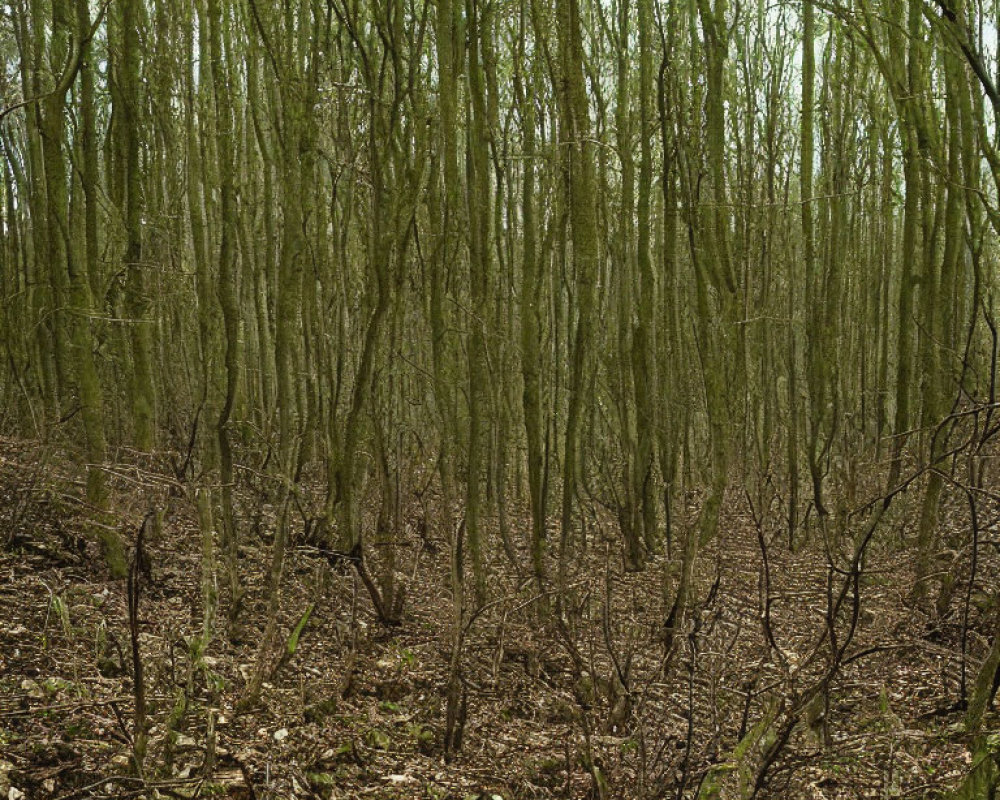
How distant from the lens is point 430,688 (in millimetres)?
4613

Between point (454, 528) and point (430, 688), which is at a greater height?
point (454, 528)

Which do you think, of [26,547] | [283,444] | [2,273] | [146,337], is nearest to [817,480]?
[283,444]

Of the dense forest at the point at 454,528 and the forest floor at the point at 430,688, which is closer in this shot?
the forest floor at the point at 430,688

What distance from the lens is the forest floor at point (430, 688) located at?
307cm

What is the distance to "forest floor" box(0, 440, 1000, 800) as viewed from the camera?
121 inches

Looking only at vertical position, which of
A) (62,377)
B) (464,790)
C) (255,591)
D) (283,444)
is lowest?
(464,790)

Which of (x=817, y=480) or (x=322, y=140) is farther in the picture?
(x=322, y=140)

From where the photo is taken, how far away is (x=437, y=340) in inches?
212

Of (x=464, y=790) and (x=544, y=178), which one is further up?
(x=544, y=178)

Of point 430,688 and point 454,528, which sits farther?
point 454,528

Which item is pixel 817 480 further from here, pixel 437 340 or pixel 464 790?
pixel 464 790

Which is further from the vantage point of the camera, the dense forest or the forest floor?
the dense forest

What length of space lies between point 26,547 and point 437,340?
284 cm

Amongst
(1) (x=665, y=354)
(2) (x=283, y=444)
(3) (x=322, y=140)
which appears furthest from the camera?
(3) (x=322, y=140)
